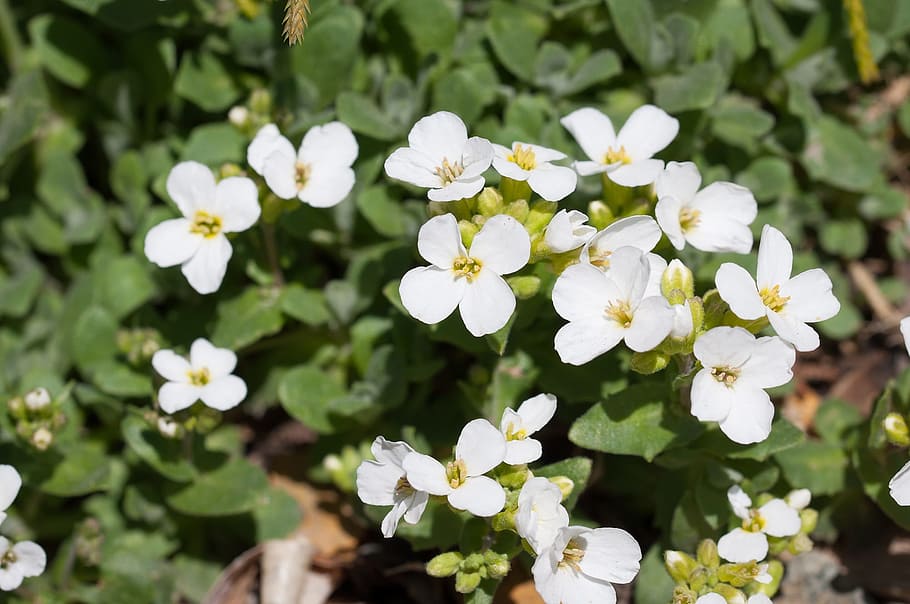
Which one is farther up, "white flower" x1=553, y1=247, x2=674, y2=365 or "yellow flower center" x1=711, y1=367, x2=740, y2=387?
"white flower" x1=553, y1=247, x2=674, y2=365

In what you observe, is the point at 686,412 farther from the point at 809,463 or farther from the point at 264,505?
the point at 264,505

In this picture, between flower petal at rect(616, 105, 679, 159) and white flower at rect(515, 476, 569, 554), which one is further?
flower petal at rect(616, 105, 679, 159)

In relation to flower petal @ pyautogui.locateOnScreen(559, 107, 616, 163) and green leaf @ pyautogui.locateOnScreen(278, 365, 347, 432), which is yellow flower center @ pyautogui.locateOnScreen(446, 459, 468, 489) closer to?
green leaf @ pyautogui.locateOnScreen(278, 365, 347, 432)

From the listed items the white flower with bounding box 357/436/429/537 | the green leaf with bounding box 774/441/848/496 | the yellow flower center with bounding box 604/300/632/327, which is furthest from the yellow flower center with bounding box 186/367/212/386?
the green leaf with bounding box 774/441/848/496

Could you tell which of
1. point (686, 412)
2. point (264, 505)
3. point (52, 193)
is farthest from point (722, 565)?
point (52, 193)

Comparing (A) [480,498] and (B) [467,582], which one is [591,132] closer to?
(A) [480,498]

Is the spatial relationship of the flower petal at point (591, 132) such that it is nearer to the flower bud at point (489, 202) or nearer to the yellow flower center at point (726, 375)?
the flower bud at point (489, 202)
